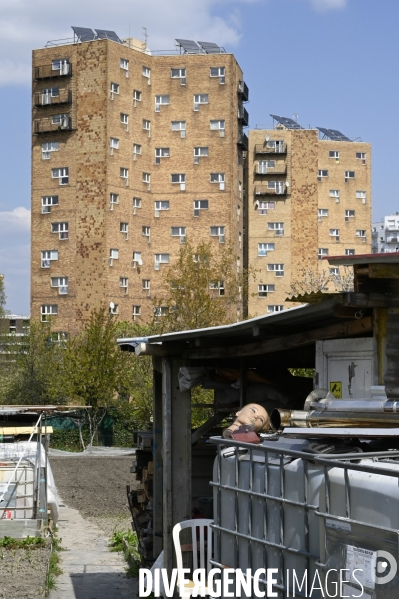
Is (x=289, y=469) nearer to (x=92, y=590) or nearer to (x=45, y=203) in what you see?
(x=92, y=590)

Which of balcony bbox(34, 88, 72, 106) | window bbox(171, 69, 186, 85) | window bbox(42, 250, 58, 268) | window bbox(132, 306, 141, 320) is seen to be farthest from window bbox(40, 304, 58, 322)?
window bbox(171, 69, 186, 85)

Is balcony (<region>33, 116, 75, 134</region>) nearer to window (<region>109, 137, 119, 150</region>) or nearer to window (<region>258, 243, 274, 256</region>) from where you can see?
window (<region>109, 137, 119, 150</region>)

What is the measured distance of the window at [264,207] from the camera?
81562 mm

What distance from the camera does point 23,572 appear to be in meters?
15.0

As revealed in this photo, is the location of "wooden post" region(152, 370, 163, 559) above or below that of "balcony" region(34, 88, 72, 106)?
below

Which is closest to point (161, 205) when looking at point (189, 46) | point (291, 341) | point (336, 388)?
point (189, 46)

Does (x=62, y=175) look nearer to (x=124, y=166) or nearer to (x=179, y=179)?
(x=124, y=166)

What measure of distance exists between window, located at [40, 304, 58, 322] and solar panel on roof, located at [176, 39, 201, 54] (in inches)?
841

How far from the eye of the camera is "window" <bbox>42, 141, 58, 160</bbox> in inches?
2657

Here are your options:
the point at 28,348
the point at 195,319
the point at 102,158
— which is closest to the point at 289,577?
the point at 195,319

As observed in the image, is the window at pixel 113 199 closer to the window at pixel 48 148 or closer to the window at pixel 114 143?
the window at pixel 114 143

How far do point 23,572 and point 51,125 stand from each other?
55.5 meters

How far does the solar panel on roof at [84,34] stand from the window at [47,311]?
60.7 feet

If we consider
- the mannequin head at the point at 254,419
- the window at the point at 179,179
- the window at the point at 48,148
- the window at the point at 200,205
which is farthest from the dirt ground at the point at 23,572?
the window at the point at 179,179
